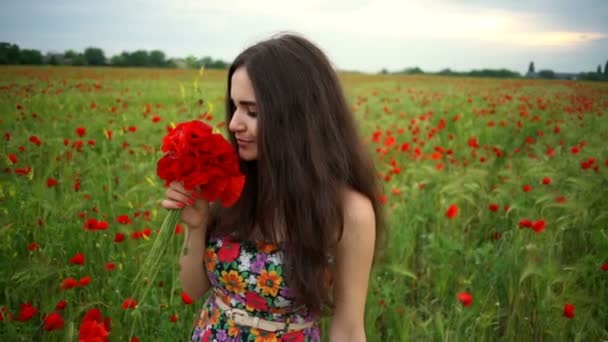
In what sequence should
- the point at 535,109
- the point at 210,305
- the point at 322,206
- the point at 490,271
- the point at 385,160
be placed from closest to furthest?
1. the point at 322,206
2. the point at 210,305
3. the point at 490,271
4. the point at 385,160
5. the point at 535,109

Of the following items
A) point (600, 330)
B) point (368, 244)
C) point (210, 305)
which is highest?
point (368, 244)

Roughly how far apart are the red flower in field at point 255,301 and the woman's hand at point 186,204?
0.30m

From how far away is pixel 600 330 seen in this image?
204 cm

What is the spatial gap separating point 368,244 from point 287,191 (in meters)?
0.29

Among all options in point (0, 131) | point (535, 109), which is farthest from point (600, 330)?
point (535, 109)

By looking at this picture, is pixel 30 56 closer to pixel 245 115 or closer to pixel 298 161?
pixel 245 115

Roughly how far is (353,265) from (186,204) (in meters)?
0.54

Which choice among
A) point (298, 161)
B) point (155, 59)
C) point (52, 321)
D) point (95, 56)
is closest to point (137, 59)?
point (155, 59)

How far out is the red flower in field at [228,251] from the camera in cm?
133

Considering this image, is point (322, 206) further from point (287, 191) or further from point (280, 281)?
point (280, 281)

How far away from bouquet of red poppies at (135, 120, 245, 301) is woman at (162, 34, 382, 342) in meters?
0.17

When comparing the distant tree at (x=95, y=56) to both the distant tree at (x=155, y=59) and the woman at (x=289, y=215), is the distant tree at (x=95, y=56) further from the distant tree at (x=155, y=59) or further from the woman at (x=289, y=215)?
the woman at (x=289, y=215)

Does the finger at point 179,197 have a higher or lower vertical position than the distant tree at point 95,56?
lower

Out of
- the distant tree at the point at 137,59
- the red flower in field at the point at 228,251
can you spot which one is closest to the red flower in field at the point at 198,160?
the red flower in field at the point at 228,251
